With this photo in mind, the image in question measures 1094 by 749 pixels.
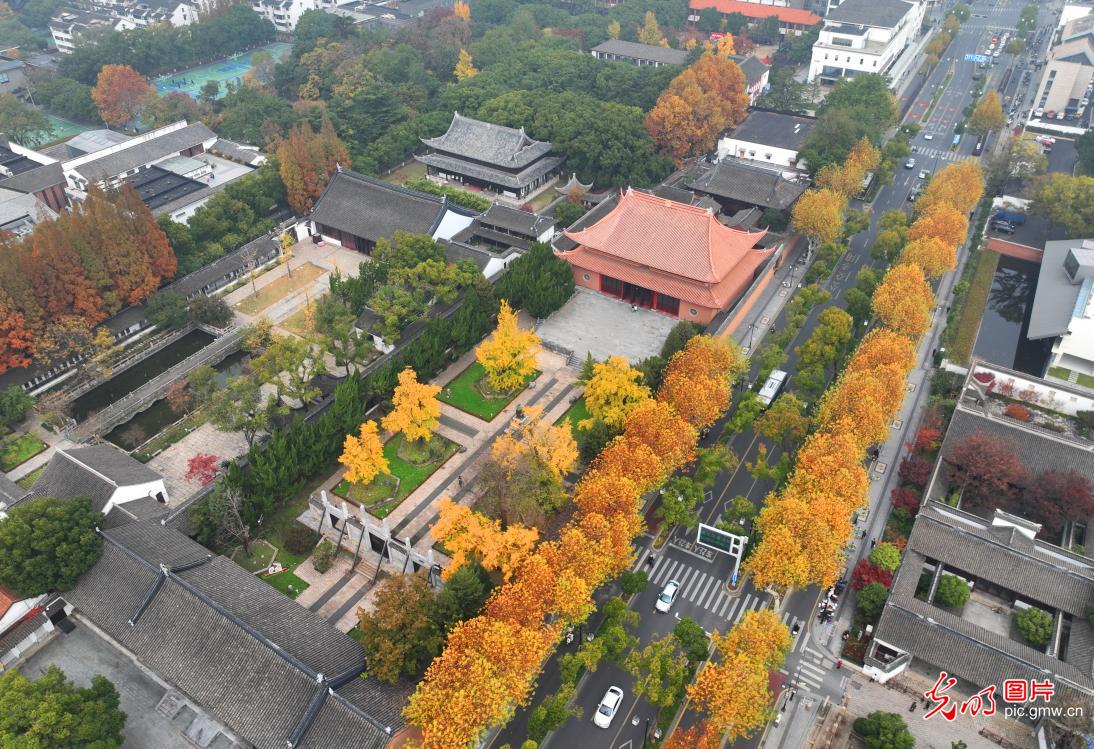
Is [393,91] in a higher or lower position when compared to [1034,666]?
higher

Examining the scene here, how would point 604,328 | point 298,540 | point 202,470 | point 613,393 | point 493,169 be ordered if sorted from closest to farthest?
point 298,540 < point 202,470 < point 613,393 < point 604,328 < point 493,169

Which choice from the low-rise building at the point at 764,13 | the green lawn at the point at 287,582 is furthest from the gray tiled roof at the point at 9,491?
the low-rise building at the point at 764,13

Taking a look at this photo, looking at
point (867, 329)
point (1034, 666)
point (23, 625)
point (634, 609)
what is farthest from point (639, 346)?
point (23, 625)

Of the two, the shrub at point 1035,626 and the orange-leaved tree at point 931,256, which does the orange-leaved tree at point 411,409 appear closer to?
the shrub at point 1035,626

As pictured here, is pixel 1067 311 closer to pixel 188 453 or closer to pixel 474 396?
pixel 474 396

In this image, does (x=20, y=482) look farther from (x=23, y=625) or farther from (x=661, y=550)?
(x=661, y=550)

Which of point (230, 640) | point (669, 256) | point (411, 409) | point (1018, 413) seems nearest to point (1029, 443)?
point (1018, 413)
